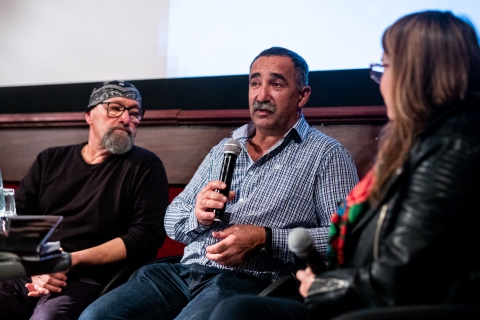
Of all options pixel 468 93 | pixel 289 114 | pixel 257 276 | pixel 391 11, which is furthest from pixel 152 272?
pixel 391 11

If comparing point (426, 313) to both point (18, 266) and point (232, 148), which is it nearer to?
point (232, 148)

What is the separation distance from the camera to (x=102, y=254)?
2.21 meters

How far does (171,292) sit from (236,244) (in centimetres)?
39

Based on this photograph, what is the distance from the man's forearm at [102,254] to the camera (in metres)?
2.18

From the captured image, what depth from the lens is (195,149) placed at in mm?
2922

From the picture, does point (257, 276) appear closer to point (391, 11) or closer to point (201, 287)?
point (201, 287)

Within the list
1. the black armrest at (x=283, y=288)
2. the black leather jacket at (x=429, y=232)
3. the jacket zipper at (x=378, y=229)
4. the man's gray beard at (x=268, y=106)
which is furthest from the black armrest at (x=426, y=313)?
the man's gray beard at (x=268, y=106)

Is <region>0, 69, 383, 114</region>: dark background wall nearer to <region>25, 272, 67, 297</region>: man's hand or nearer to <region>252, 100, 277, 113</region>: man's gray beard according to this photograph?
<region>252, 100, 277, 113</region>: man's gray beard

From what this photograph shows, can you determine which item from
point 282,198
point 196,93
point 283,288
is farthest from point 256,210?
Answer: point 196,93

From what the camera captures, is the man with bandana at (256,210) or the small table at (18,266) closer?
the small table at (18,266)

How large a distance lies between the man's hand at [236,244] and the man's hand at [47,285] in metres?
0.70

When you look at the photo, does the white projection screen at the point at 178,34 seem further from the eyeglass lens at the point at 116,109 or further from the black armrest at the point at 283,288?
the black armrest at the point at 283,288

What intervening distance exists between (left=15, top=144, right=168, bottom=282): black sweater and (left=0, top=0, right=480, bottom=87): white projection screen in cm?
74

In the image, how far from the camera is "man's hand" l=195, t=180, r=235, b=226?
5.83 feet
